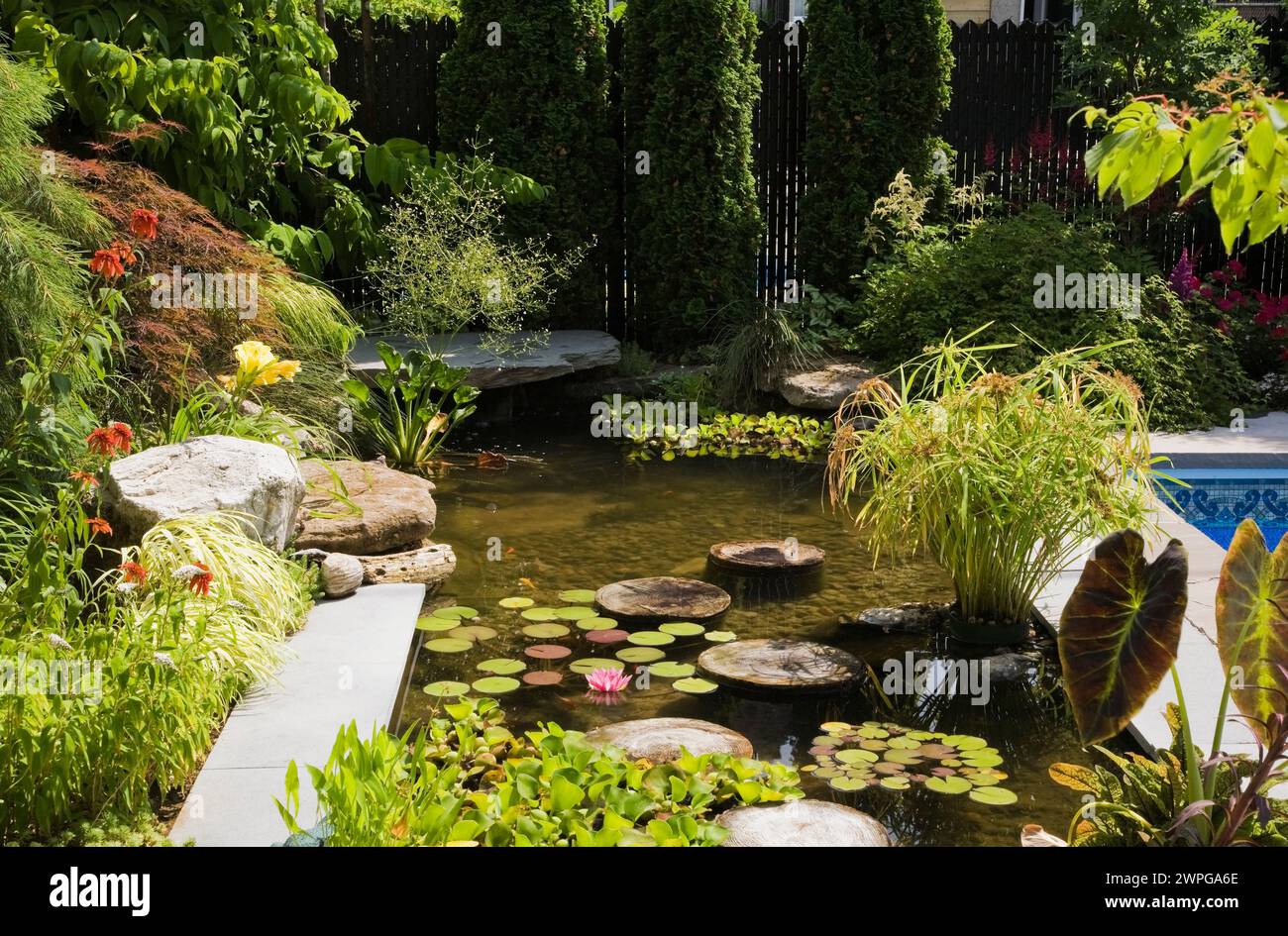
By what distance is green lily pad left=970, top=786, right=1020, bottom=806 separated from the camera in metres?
3.63

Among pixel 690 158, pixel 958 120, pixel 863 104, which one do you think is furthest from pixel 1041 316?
pixel 958 120

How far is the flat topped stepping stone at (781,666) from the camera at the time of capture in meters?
4.42

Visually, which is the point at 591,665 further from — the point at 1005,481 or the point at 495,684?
the point at 1005,481

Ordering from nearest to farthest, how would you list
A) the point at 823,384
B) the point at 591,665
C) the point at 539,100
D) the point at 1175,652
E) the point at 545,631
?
the point at 1175,652, the point at 591,665, the point at 545,631, the point at 823,384, the point at 539,100

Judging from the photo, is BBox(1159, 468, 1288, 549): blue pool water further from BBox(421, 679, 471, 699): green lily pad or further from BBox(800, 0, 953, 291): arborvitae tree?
BBox(421, 679, 471, 699): green lily pad

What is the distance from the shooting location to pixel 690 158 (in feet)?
31.9

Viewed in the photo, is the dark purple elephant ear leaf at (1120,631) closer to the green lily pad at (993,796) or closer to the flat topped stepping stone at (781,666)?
the green lily pad at (993,796)

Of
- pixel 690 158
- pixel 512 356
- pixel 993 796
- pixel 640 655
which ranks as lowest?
pixel 993 796

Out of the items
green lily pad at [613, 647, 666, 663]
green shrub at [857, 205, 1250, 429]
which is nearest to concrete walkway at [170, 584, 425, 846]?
green lily pad at [613, 647, 666, 663]

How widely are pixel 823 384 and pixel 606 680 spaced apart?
4.59 meters

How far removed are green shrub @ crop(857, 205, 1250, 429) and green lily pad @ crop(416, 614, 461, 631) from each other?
425cm

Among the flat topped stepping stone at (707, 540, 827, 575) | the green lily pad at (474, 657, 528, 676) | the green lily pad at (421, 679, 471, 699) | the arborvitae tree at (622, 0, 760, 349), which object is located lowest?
the green lily pad at (421, 679, 471, 699)

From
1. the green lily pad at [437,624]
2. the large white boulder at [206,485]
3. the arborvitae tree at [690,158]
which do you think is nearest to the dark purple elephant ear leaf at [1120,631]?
the green lily pad at [437,624]
